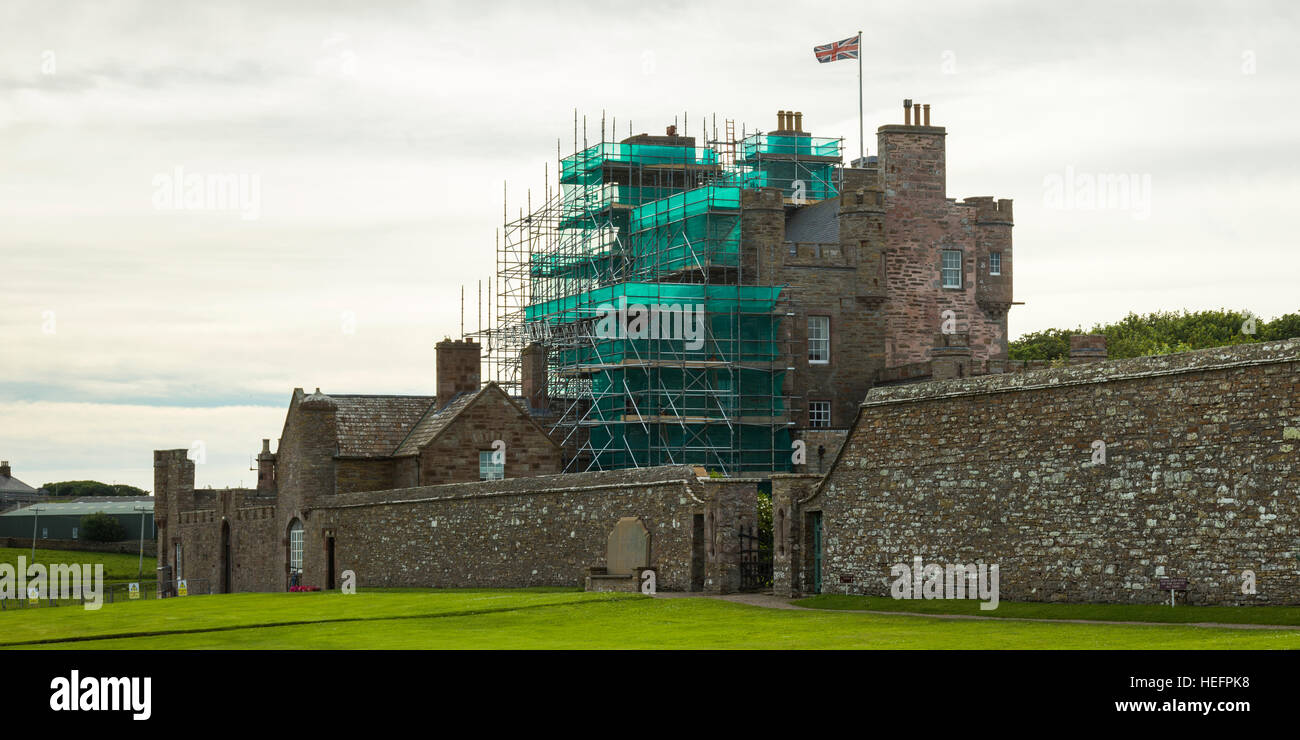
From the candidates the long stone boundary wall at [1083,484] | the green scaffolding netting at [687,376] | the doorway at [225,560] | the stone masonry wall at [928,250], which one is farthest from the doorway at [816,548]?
the doorway at [225,560]

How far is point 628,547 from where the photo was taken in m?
35.9

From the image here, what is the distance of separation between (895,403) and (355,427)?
2662 centimetres

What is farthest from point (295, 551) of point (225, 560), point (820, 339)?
point (820, 339)

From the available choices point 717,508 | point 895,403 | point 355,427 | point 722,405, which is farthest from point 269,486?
point 895,403

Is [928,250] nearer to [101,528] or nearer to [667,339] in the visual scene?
[667,339]

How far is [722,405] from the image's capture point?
56406mm

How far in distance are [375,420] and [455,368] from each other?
10.7ft

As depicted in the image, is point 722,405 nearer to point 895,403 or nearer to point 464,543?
point 464,543

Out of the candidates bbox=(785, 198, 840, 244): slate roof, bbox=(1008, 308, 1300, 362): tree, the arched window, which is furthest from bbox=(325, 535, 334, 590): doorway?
bbox=(1008, 308, 1300, 362): tree

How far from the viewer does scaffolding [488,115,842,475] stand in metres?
55.1

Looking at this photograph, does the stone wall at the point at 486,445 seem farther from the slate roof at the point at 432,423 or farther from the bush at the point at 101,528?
the bush at the point at 101,528

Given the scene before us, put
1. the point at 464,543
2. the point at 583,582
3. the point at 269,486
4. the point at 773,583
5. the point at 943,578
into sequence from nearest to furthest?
the point at 943,578 → the point at 773,583 → the point at 583,582 → the point at 464,543 → the point at 269,486

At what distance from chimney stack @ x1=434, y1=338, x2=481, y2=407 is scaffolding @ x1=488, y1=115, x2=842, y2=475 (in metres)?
3.91

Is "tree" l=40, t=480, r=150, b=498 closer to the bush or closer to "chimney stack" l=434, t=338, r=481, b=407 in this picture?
the bush
